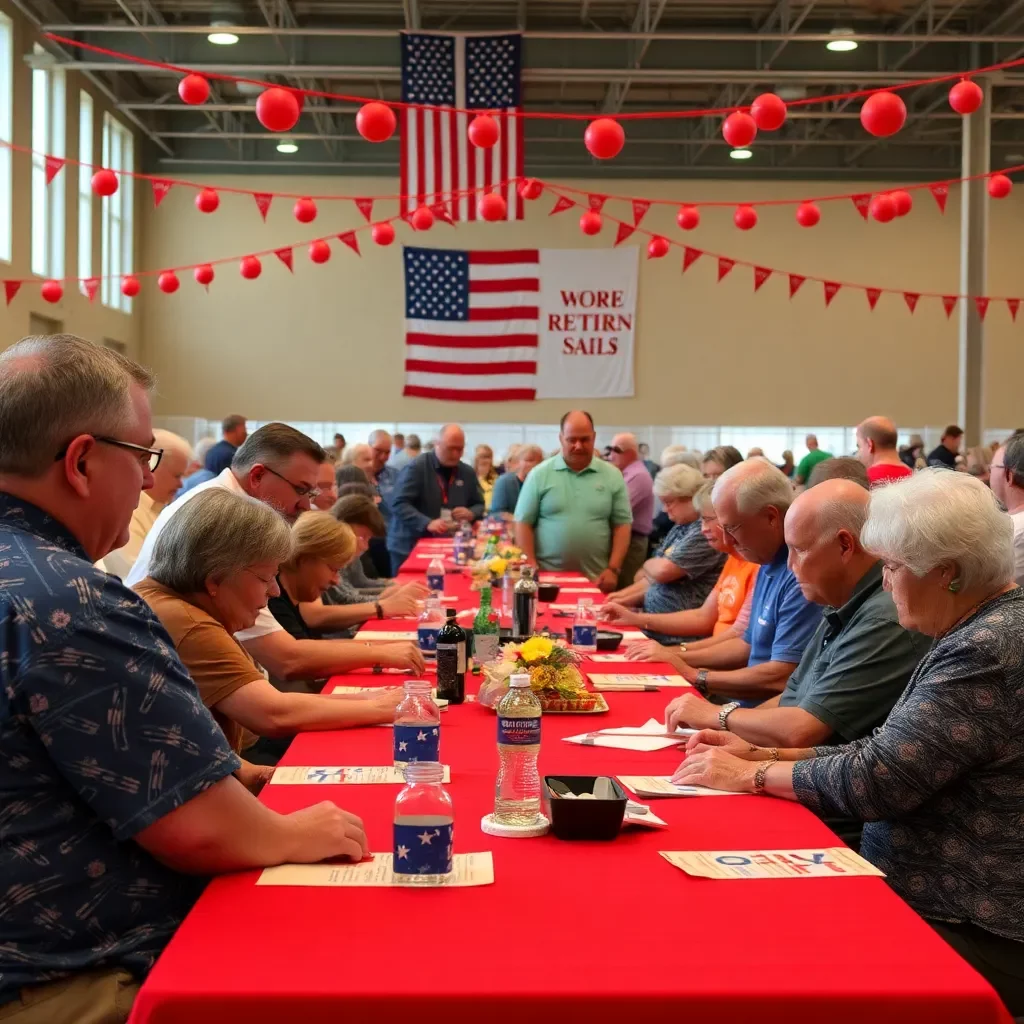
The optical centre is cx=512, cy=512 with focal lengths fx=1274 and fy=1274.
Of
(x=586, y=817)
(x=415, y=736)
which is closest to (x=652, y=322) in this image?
(x=415, y=736)

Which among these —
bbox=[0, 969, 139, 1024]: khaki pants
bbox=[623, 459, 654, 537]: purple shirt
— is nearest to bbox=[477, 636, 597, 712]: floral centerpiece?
bbox=[0, 969, 139, 1024]: khaki pants

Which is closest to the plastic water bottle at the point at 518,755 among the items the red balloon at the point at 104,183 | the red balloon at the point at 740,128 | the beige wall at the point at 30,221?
the red balloon at the point at 740,128

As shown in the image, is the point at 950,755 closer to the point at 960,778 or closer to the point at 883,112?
the point at 960,778

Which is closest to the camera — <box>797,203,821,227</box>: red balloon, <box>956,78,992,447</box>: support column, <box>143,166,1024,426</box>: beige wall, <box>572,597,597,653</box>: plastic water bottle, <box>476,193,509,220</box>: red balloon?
<box>572,597,597,653</box>: plastic water bottle

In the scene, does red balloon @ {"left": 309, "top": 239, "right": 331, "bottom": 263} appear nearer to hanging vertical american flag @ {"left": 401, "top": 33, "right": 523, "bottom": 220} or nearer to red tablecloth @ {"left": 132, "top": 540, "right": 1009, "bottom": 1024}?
hanging vertical american flag @ {"left": 401, "top": 33, "right": 523, "bottom": 220}

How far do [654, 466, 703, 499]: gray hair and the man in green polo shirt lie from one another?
1240 millimetres

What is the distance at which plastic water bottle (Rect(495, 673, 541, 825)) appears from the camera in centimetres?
215

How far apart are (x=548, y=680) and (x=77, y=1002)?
1.66 m

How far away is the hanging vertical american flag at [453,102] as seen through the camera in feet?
37.3

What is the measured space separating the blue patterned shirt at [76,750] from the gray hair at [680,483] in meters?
4.54

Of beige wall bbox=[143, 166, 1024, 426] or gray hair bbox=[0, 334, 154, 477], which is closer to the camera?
gray hair bbox=[0, 334, 154, 477]

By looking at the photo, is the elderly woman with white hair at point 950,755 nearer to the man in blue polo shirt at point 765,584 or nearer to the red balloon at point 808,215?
the man in blue polo shirt at point 765,584

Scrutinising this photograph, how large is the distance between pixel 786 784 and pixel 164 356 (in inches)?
673

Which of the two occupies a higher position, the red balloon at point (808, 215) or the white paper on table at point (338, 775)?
the red balloon at point (808, 215)
